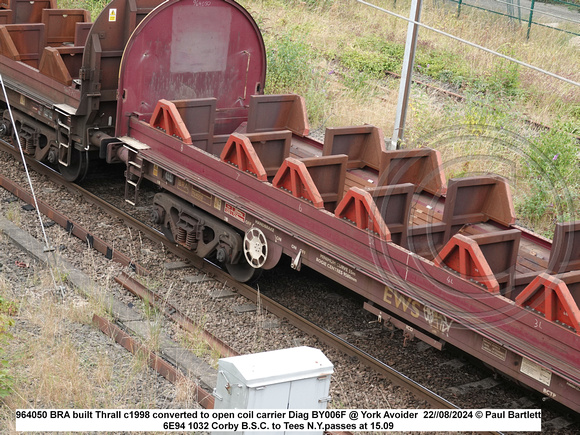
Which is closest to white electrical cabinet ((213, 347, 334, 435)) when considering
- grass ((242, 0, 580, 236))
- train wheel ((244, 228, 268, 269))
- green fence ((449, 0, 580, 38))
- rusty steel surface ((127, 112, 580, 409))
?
rusty steel surface ((127, 112, 580, 409))

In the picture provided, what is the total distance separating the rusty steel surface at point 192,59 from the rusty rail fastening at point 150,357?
11.0 feet

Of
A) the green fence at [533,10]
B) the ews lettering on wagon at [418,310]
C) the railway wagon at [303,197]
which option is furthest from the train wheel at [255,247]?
the green fence at [533,10]

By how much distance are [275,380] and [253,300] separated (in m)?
3.89

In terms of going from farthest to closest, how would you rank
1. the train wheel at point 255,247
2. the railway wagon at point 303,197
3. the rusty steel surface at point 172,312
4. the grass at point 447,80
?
the grass at point 447,80, the train wheel at point 255,247, the rusty steel surface at point 172,312, the railway wagon at point 303,197

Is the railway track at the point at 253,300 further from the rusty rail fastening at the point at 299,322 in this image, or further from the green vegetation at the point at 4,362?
the green vegetation at the point at 4,362

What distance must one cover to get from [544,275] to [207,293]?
4.29 meters

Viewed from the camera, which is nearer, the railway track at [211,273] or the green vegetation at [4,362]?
the green vegetation at [4,362]

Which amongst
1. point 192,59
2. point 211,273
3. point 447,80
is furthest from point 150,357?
point 447,80

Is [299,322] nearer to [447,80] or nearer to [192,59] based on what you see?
[192,59]

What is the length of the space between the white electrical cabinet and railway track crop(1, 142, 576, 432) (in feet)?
7.12

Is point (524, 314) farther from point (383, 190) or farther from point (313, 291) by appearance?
point (313, 291)

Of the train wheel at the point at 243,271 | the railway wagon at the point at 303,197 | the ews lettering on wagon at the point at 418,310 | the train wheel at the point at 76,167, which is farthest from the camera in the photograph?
the train wheel at the point at 76,167

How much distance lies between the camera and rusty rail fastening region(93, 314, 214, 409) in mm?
6707

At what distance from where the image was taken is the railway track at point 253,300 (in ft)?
24.8
